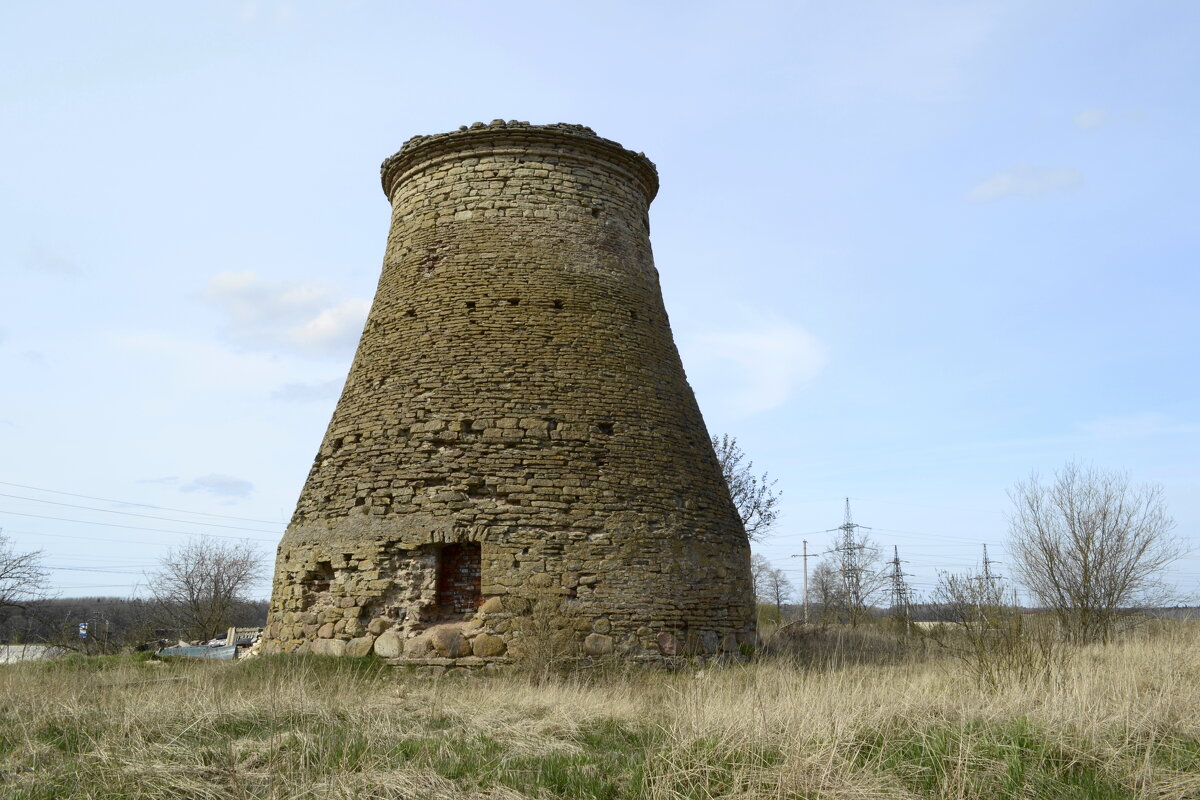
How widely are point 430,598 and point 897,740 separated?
5.45m

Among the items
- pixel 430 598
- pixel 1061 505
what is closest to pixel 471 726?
pixel 430 598

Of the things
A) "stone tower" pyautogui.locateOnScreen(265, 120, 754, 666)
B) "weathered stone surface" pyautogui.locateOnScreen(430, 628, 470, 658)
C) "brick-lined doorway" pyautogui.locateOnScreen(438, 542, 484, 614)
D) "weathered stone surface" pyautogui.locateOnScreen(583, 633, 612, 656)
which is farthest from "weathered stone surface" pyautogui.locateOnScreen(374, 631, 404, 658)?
"weathered stone surface" pyautogui.locateOnScreen(583, 633, 612, 656)

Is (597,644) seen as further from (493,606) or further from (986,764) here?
(986,764)

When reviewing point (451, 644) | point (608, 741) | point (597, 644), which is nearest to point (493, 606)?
point (451, 644)

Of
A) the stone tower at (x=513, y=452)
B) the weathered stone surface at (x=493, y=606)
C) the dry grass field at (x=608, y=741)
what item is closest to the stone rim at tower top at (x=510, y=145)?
the stone tower at (x=513, y=452)

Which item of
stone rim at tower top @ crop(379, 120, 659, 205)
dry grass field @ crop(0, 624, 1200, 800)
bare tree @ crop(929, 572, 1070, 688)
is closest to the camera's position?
dry grass field @ crop(0, 624, 1200, 800)

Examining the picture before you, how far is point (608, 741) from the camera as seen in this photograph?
550cm

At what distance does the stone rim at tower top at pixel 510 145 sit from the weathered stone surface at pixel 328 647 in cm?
630

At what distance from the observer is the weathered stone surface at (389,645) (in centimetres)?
888

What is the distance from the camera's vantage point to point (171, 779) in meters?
4.13

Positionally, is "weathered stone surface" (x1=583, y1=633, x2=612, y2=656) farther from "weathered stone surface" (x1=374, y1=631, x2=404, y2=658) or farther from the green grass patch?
the green grass patch

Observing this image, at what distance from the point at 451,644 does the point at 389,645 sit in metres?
0.70

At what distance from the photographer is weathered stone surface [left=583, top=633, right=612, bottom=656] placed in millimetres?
8820

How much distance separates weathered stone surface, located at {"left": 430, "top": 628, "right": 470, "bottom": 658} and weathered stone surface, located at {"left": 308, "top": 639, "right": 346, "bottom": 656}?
1.07 metres
